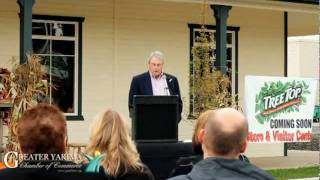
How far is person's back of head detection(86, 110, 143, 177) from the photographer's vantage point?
3.72 meters

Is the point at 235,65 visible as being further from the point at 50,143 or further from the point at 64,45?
the point at 50,143

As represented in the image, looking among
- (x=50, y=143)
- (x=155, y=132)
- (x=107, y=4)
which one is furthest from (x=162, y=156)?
(x=107, y=4)

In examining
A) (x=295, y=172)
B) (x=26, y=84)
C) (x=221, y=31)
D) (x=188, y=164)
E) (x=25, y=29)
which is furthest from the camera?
(x=221, y=31)

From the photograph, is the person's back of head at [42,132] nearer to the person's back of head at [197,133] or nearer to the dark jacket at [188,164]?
the person's back of head at [197,133]

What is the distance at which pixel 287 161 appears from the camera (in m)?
14.3

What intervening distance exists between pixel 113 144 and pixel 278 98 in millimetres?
8256

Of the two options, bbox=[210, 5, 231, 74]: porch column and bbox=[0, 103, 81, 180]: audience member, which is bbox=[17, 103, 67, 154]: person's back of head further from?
bbox=[210, 5, 231, 74]: porch column

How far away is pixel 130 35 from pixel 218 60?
6.63 feet

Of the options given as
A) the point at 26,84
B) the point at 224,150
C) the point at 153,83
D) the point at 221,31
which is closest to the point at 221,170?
the point at 224,150

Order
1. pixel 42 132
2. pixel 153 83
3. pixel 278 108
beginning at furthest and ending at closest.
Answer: pixel 278 108
pixel 153 83
pixel 42 132

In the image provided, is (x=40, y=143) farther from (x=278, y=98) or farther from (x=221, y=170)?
(x=278, y=98)

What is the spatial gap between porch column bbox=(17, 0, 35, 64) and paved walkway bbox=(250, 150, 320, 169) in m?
5.37

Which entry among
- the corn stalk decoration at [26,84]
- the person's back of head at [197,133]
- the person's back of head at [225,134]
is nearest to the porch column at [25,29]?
the corn stalk decoration at [26,84]

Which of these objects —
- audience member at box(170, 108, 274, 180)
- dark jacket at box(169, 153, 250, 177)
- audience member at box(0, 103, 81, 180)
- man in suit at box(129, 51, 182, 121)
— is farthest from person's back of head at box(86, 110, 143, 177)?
man in suit at box(129, 51, 182, 121)
